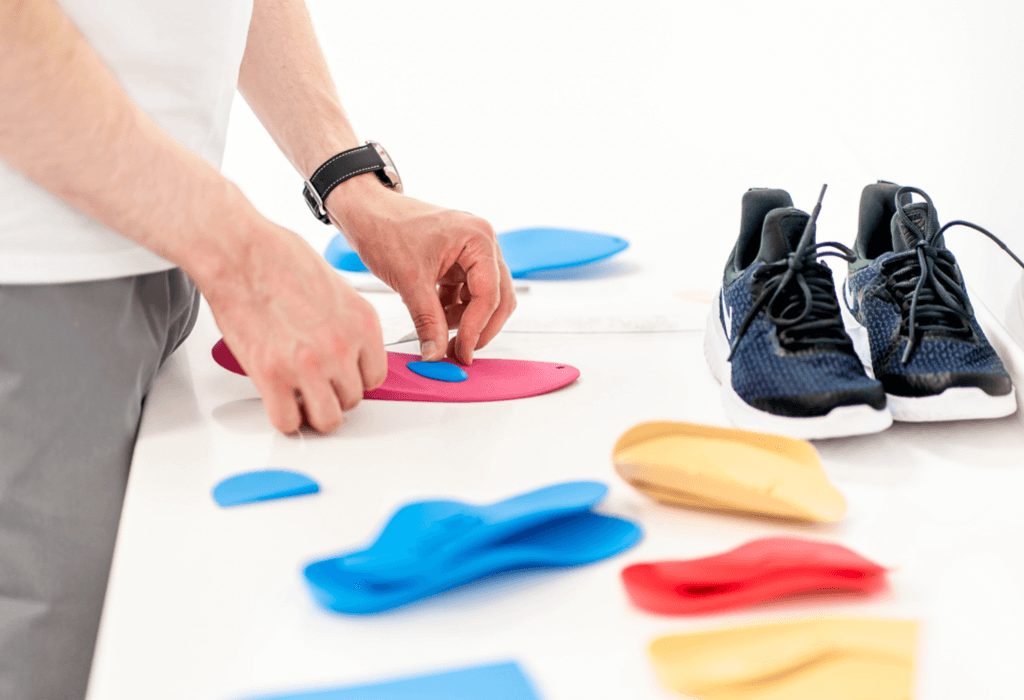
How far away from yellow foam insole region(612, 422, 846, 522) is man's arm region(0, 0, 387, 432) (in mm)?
224

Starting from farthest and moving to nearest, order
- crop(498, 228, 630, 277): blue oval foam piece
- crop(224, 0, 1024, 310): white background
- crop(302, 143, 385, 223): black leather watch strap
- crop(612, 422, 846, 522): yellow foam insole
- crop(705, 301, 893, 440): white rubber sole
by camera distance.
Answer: crop(224, 0, 1024, 310): white background → crop(498, 228, 630, 277): blue oval foam piece → crop(302, 143, 385, 223): black leather watch strap → crop(705, 301, 893, 440): white rubber sole → crop(612, 422, 846, 522): yellow foam insole

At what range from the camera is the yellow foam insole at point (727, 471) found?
26.3 inches

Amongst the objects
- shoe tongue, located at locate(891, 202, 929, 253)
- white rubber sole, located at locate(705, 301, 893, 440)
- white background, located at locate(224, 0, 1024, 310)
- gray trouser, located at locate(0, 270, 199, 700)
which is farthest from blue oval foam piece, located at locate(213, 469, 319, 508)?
white background, located at locate(224, 0, 1024, 310)

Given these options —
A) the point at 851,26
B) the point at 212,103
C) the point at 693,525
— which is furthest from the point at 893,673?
the point at 851,26

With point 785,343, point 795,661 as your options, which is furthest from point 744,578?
point 785,343

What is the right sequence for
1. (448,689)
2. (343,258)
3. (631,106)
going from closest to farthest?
(448,689), (343,258), (631,106)

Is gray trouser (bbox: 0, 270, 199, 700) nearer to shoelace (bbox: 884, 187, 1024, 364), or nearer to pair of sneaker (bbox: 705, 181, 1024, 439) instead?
pair of sneaker (bbox: 705, 181, 1024, 439)

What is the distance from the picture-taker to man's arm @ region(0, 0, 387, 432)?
68 cm

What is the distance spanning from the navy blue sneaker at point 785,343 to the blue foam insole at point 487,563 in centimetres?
20

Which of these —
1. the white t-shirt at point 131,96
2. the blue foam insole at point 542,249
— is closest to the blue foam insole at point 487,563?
the white t-shirt at point 131,96

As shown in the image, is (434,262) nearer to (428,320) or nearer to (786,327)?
(428,320)

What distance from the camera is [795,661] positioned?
1.71ft

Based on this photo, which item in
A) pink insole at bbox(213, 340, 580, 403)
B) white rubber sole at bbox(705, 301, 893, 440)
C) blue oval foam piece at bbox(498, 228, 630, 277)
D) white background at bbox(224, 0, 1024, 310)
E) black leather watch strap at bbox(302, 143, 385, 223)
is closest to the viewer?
white rubber sole at bbox(705, 301, 893, 440)

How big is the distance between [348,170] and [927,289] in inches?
22.1
